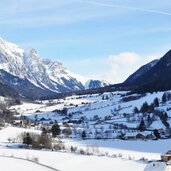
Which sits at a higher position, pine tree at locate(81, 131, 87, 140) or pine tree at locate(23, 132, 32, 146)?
pine tree at locate(81, 131, 87, 140)

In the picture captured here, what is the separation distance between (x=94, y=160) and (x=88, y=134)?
81.3 meters

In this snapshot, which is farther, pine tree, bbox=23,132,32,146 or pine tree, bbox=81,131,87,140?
pine tree, bbox=81,131,87,140

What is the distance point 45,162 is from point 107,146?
5083 centimetres

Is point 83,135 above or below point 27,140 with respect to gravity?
above

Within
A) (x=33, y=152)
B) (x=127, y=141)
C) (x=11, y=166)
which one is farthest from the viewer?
(x=127, y=141)

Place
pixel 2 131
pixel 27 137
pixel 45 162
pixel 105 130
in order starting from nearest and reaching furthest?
1. pixel 45 162
2. pixel 27 137
3. pixel 2 131
4. pixel 105 130

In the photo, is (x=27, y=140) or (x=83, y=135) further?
(x=83, y=135)

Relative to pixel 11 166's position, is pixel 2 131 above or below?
above

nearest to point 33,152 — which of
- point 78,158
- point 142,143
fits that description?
point 78,158

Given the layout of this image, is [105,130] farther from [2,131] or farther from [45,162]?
[45,162]

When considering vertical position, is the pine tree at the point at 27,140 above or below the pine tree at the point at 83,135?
below

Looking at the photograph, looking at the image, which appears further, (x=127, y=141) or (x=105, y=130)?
(x=105, y=130)

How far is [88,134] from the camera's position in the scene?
187 meters

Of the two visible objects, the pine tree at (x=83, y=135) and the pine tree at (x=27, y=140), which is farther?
the pine tree at (x=83, y=135)
